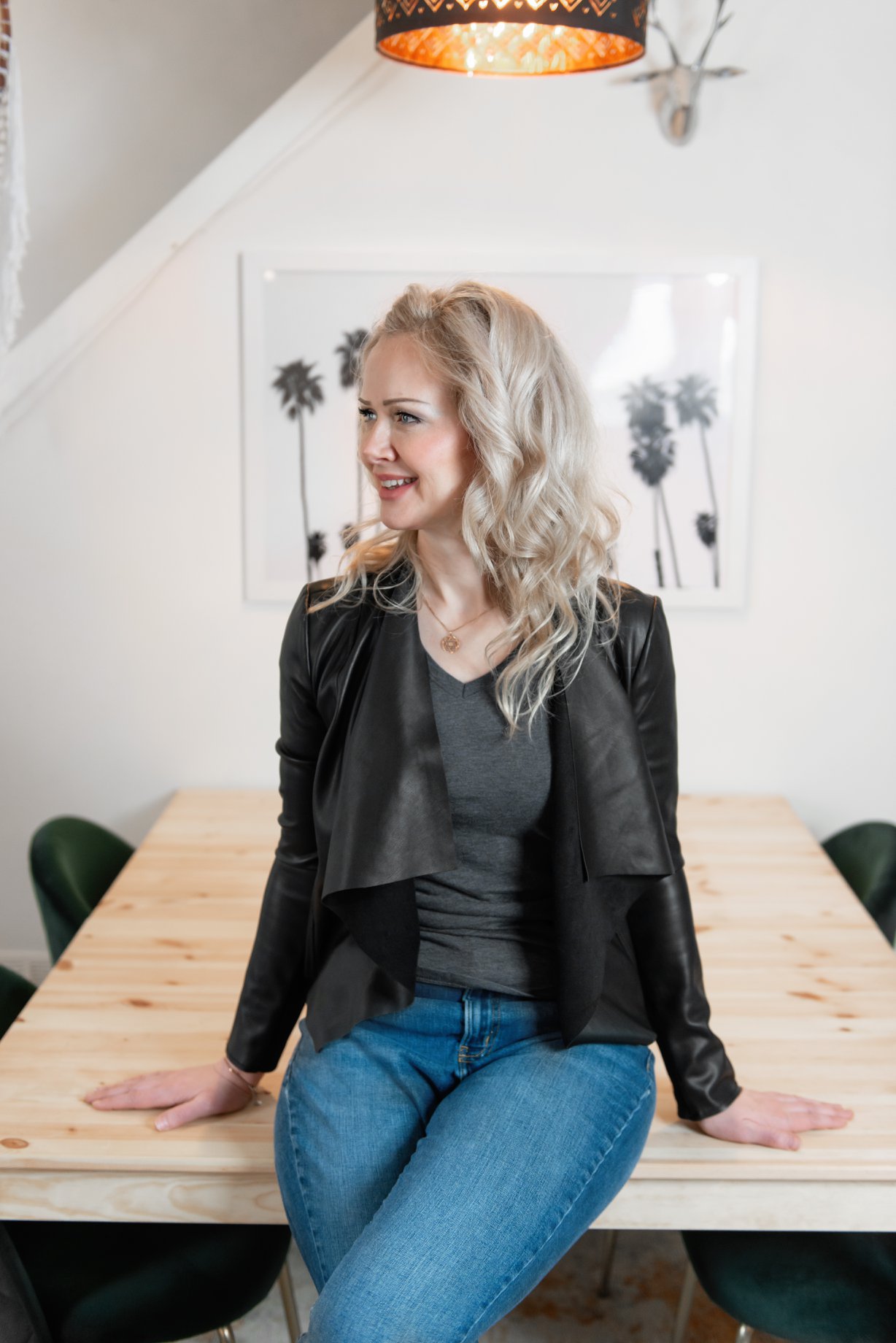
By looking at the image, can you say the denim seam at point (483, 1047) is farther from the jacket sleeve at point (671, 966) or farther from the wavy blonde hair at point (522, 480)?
the wavy blonde hair at point (522, 480)

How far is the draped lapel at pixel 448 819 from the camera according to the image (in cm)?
148

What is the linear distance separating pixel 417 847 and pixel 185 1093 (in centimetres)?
47

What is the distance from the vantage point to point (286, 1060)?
179cm

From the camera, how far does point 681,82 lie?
266cm

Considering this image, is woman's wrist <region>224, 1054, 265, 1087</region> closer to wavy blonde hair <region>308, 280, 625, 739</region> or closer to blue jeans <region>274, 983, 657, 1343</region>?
blue jeans <region>274, 983, 657, 1343</region>

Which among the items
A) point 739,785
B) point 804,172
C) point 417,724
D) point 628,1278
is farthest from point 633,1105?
point 804,172

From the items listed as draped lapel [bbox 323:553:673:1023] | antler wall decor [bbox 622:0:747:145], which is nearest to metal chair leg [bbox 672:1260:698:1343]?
draped lapel [bbox 323:553:673:1023]

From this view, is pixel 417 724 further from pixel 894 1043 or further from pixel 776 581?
pixel 776 581

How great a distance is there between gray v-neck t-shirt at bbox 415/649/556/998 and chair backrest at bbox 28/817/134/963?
0.95m

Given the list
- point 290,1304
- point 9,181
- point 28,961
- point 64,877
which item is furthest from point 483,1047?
point 28,961

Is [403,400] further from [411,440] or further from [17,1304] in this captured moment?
[17,1304]

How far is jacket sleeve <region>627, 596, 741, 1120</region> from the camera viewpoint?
156 centimetres

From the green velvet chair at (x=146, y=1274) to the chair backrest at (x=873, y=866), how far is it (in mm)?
1216

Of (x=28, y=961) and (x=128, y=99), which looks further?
(x=128, y=99)
